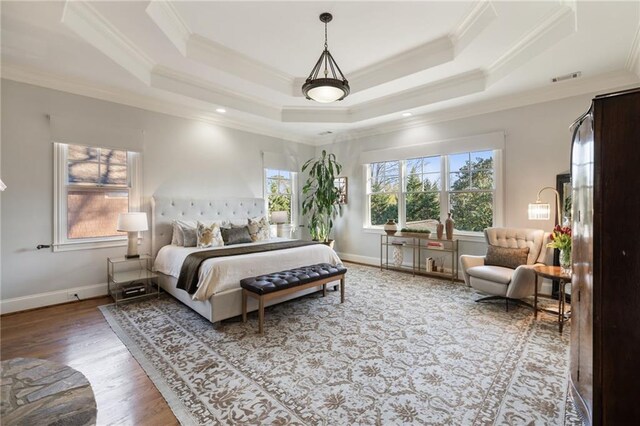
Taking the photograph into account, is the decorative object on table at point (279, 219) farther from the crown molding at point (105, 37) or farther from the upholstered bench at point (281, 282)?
the crown molding at point (105, 37)

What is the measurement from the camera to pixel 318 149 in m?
7.02

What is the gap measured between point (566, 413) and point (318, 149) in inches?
243

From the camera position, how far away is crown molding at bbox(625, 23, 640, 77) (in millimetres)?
2802

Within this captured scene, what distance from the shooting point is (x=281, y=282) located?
9.96 feet

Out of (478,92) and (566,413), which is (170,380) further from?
(478,92)

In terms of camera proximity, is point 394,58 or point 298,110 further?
point 298,110

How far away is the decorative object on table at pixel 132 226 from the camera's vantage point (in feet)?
12.2

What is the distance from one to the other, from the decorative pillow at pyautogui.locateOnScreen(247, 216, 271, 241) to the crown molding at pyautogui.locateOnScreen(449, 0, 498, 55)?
12.3ft

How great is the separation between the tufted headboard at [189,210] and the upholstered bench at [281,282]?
2084mm

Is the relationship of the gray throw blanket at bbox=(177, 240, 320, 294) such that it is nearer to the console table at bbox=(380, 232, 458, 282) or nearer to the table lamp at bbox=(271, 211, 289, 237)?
the table lamp at bbox=(271, 211, 289, 237)

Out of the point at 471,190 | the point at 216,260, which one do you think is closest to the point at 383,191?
the point at 471,190

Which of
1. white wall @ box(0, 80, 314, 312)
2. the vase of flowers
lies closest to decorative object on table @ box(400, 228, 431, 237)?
the vase of flowers

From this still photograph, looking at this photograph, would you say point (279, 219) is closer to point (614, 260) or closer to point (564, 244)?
point (564, 244)

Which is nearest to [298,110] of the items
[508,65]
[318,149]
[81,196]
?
[318,149]
